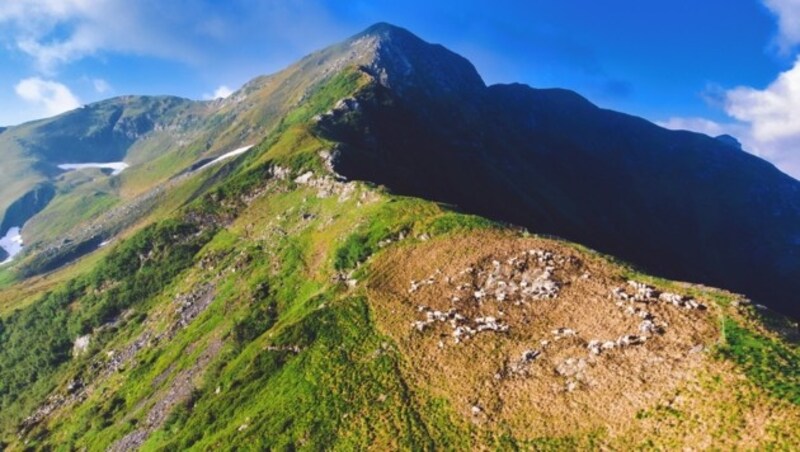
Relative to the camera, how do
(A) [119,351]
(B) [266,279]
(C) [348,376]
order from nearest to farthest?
(C) [348,376]
(B) [266,279]
(A) [119,351]

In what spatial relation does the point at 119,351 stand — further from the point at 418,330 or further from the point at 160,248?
the point at 418,330

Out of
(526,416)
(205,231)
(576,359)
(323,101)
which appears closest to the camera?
(526,416)

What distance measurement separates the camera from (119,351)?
9169cm

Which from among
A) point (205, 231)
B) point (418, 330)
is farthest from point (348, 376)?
point (205, 231)

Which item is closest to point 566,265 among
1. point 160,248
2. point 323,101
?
point 160,248

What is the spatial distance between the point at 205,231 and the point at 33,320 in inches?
2103

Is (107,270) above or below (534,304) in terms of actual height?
below

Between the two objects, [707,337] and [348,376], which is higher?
[707,337]

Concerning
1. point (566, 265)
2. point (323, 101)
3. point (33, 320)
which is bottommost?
point (33, 320)

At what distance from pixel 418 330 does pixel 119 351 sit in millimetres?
65573

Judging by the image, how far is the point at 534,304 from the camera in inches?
1944

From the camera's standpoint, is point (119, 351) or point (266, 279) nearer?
point (266, 279)

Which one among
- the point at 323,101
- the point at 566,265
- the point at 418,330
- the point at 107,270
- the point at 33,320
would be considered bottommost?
the point at 33,320

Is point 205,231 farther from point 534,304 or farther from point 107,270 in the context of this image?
point 534,304
